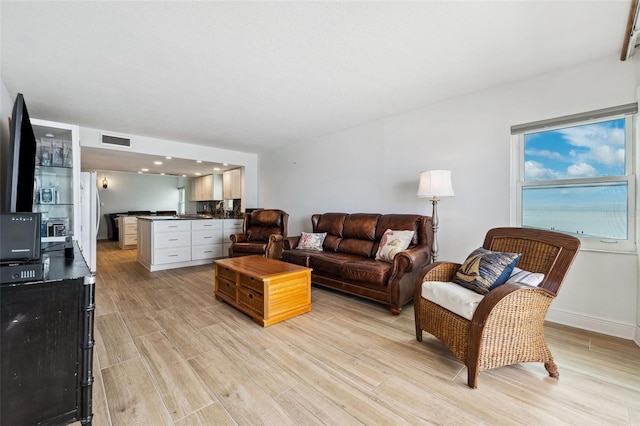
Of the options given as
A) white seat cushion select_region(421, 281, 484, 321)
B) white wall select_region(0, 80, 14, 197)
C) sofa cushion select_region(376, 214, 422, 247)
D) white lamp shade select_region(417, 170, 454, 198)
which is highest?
white wall select_region(0, 80, 14, 197)

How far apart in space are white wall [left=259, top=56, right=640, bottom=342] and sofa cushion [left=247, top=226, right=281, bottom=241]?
858mm

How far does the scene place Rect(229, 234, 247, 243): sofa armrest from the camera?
15.5 ft

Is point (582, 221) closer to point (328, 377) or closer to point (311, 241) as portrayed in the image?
point (328, 377)

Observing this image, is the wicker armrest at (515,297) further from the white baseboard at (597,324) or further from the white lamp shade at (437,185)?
the white lamp shade at (437,185)

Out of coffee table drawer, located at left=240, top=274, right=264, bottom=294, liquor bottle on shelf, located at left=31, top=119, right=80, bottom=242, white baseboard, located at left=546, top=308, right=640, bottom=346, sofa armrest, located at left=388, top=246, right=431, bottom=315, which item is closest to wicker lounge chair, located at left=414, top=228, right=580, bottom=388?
sofa armrest, located at left=388, top=246, right=431, bottom=315

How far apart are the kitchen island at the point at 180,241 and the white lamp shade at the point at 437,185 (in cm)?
410

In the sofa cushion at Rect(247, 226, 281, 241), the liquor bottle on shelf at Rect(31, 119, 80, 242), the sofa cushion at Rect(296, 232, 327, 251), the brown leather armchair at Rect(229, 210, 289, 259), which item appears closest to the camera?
the liquor bottle on shelf at Rect(31, 119, 80, 242)

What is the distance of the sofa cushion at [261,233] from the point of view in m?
4.94

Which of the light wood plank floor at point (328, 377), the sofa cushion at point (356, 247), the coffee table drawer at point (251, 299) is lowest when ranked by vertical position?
the light wood plank floor at point (328, 377)

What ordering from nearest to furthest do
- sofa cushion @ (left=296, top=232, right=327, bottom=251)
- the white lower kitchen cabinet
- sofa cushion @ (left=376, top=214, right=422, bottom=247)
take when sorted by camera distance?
sofa cushion @ (left=376, top=214, right=422, bottom=247) < sofa cushion @ (left=296, top=232, right=327, bottom=251) < the white lower kitchen cabinet

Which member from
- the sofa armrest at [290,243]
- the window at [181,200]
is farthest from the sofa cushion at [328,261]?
the window at [181,200]

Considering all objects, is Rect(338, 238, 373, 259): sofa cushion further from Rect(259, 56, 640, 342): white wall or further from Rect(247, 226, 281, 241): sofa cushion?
Rect(247, 226, 281, 241): sofa cushion

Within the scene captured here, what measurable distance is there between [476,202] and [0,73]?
4.90 m

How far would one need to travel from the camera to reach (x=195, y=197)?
26.7ft
